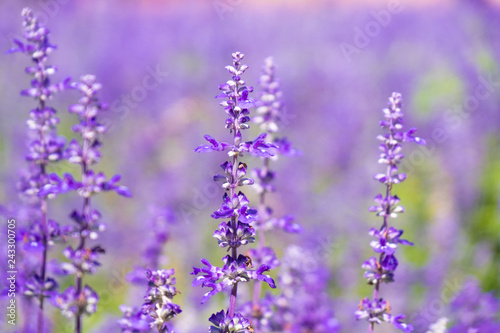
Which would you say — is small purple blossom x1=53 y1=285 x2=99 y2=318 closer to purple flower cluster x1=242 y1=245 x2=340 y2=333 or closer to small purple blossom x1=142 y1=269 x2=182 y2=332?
small purple blossom x1=142 y1=269 x2=182 y2=332

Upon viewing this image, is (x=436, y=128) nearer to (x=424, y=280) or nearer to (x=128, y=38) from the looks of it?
(x=424, y=280)

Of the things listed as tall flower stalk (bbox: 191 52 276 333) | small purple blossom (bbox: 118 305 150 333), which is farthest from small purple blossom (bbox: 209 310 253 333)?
small purple blossom (bbox: 118 305 150 333)

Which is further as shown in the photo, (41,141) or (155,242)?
(155,242)

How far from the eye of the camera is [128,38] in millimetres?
21234
